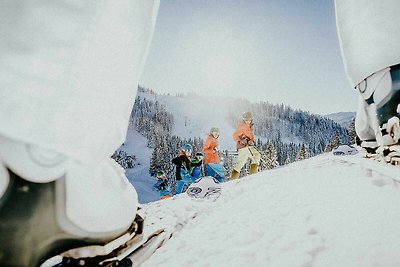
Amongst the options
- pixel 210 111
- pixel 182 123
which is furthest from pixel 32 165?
pixel 210 111

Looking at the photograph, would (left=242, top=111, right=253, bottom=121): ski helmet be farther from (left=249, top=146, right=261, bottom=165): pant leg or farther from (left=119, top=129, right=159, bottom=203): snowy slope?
(left=119, top=129, right=159, bottom=203): snowy slope

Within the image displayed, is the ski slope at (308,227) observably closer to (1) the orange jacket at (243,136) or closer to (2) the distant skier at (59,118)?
(2) the distant skier at (59,118)

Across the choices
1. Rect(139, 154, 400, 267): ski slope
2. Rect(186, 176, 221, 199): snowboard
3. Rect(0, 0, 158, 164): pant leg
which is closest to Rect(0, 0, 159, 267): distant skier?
Rect(0, 0, 158, 164): pant leg

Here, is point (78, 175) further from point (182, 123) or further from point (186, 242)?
point (182, 123)

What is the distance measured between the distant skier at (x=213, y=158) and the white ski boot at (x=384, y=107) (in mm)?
4435

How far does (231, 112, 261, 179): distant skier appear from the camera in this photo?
19.2 ft

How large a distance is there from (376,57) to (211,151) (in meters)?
5.01

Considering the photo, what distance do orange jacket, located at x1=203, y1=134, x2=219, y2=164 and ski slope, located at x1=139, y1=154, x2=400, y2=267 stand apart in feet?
16.3

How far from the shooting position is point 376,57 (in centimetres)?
157

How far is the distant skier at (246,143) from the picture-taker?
5.86 meters

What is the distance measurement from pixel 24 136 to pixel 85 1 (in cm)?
32

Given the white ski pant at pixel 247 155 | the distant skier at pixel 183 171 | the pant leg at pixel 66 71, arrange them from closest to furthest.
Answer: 1. the pant leg at pixel 66 71
2. the white ski pant at pixel 247 155
3. the distant skier at pixel 183 171

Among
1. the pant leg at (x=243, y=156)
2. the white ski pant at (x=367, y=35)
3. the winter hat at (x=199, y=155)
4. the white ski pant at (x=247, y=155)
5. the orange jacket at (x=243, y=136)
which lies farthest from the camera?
the winter hat at (x=199, y=155)

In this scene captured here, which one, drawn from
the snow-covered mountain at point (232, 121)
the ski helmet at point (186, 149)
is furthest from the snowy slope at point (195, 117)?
the ski helmet at point (186, 149)
